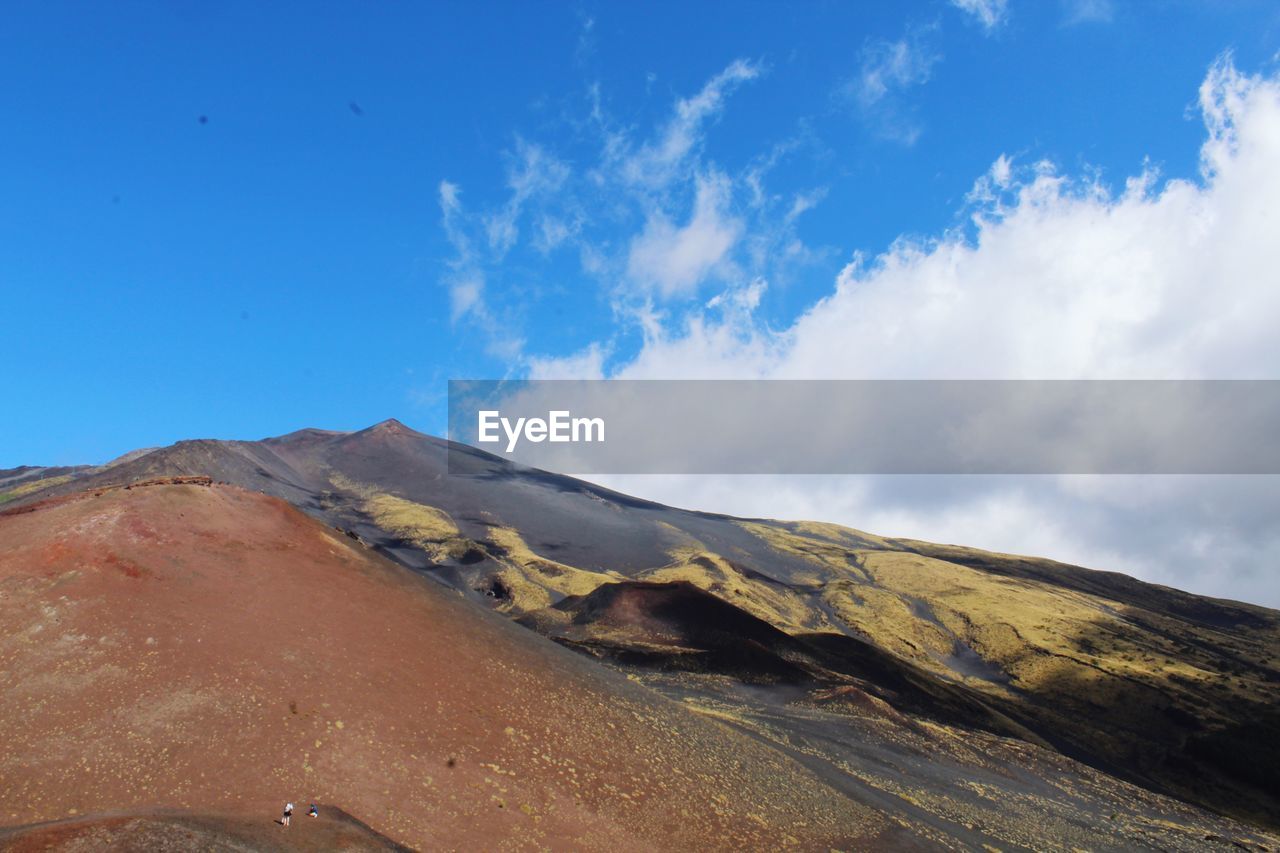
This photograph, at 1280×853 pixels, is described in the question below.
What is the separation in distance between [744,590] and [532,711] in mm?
68791

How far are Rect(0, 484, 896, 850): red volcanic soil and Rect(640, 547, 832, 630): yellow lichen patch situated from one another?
5563cm

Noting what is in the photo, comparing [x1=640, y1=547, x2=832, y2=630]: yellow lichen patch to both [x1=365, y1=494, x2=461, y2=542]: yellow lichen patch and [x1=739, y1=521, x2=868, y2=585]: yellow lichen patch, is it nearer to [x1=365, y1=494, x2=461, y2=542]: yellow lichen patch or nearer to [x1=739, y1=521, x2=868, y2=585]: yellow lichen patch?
[x1=739, y1=521, x2=868, y2=585]: yellow lichen patch

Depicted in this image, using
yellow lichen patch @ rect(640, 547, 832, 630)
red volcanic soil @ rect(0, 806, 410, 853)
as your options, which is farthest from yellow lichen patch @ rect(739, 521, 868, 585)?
red volcanic soil @ rect(0, 806, 410, 853)

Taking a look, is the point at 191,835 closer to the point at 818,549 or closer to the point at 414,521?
the point at 414,521

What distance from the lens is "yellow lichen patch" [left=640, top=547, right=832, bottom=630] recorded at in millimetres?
84562

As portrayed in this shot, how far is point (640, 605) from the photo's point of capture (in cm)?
6694

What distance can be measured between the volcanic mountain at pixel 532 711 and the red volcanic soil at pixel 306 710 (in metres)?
0.08

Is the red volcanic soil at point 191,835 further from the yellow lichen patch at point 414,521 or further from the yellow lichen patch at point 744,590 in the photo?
the yellow lichen patch at point 414,521

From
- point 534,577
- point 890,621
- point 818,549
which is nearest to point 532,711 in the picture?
point 534,577

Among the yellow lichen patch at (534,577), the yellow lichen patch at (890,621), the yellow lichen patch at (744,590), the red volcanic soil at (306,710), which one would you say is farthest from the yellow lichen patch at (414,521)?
the red volcanic soil at (306,710)

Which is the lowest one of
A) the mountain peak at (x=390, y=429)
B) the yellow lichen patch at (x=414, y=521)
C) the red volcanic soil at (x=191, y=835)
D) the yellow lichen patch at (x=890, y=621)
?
the red volcanic soil at (x=191, y=835)

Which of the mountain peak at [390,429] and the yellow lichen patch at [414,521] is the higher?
the mountain peak at [390,429]

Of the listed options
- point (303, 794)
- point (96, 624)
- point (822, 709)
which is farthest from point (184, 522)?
point (822, 709)

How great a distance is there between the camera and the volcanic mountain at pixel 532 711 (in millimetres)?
17016
